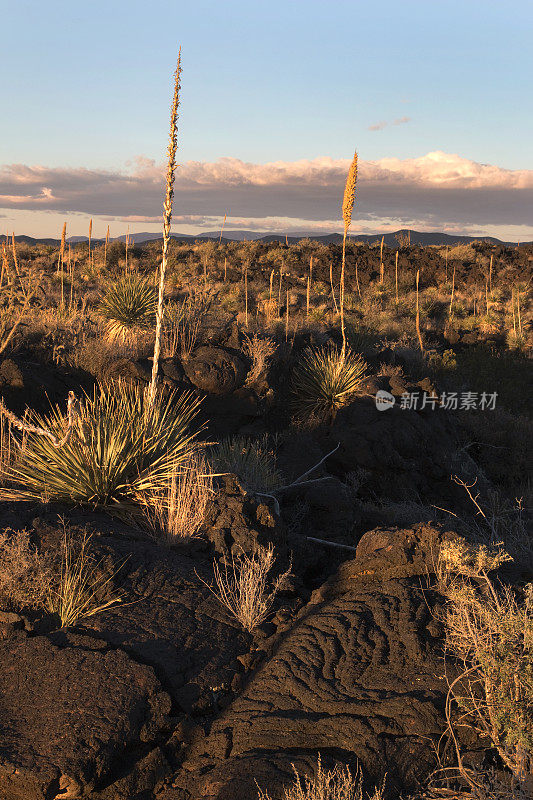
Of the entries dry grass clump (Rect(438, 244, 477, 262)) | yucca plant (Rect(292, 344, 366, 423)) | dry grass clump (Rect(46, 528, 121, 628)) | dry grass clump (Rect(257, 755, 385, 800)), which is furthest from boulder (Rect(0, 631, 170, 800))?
dry grass clump (Rect(438, 244, 477, 262))

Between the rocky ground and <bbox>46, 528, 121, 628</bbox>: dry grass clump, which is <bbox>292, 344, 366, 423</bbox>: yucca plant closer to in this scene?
the rocky ground

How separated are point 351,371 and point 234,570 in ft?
24.5

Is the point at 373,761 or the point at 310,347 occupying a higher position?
the point at 310,347

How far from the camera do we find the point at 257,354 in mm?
11859

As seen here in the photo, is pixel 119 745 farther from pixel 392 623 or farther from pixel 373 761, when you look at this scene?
pixel 392 623

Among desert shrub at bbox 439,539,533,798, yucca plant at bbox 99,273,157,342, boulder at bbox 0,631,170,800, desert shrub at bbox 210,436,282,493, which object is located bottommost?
boulder at bbox 0,631,170,800

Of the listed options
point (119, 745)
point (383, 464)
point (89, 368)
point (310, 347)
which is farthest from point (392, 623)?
→ point (310, 347)

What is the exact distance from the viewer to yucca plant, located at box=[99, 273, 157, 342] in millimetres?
13266

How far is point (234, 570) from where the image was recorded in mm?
5234

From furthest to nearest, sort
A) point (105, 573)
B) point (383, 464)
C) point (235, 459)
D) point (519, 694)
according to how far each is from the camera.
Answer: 1. point (383, 464)
2. point (235, 459)
3. point (105, 573)
4. point (519, 694)

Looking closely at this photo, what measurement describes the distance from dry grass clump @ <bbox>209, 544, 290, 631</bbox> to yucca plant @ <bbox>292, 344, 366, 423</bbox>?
645 centimetres

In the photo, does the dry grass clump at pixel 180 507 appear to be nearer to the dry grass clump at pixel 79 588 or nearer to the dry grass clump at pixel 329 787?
the dry grass clump at pixel 79 588

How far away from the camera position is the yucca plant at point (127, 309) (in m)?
13.3

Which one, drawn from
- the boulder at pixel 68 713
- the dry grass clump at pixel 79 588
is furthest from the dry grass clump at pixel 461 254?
the boulder at pixel 68 713
